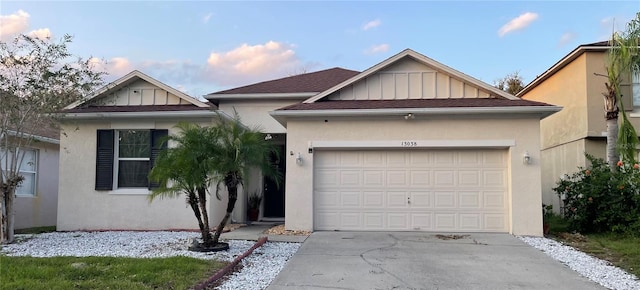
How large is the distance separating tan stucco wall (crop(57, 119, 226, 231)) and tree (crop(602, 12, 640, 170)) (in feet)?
34.1

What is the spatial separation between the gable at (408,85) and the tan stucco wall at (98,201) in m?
4.06

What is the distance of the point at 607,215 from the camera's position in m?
11.2

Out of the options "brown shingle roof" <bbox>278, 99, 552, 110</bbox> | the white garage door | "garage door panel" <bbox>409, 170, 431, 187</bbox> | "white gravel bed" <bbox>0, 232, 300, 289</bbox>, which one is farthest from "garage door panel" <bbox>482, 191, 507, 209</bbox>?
"white gravel bed" <bbox>0, 232, 300, 289</bbox>

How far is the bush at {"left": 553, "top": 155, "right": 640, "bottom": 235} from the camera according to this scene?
10.9 m

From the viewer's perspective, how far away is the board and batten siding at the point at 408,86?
1212 cm

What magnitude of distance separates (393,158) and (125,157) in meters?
7.00

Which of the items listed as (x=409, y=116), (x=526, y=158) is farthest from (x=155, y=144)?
(x=526, y=158)

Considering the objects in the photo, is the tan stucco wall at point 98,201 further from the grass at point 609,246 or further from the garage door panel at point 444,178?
the grass at point 609,246

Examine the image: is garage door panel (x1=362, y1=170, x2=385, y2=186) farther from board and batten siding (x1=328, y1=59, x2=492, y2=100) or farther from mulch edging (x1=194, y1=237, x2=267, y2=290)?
mulch edging (x1=194, y1=237, x2=267, y2=290)

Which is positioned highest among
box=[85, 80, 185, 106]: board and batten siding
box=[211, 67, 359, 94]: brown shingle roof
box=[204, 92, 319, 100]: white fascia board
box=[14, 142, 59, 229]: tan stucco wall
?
box=[211, 67, 359, 94]: brown shingle roof

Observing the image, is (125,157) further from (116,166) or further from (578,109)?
(578,109)

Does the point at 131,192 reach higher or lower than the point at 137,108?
lower

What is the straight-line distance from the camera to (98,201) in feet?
41.4

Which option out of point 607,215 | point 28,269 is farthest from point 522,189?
point 28,269
